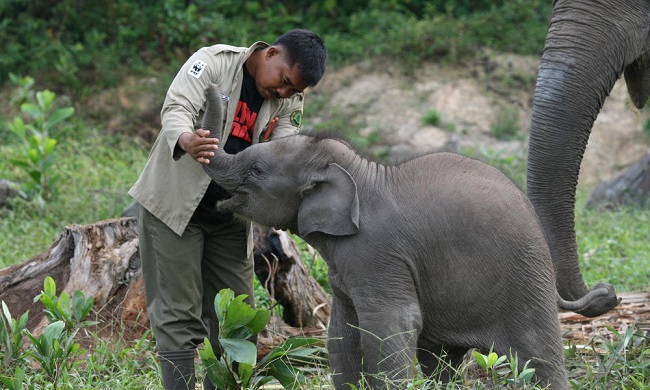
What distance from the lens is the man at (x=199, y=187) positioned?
4438 millimetres

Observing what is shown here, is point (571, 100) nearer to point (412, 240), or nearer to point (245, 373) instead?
point (412, 240)

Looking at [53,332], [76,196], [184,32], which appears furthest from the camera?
[184,32]

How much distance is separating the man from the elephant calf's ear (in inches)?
22.0

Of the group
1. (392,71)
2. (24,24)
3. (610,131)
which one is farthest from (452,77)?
(24,24)

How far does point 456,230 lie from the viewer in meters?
4.09

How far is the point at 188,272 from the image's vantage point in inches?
185

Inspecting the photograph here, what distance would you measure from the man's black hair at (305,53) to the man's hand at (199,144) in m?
0.56

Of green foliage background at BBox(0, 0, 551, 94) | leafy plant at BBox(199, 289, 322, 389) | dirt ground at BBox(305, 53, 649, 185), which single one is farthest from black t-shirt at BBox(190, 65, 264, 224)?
green foliage background at BBox(0, 0, 551, 94)

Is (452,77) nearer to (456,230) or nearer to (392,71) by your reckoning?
(392,71)

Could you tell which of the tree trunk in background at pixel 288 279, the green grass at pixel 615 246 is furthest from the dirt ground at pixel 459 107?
the tree trunk in background at pixel 288 279

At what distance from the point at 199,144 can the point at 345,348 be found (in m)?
1.06

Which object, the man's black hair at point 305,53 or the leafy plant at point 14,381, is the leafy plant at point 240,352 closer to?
the leafy plant at point 14,381

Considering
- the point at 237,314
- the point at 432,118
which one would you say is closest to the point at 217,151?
the point at 237,314

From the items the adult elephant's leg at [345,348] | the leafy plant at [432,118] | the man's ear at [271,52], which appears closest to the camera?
the adult elephant's leg at [345,348]
